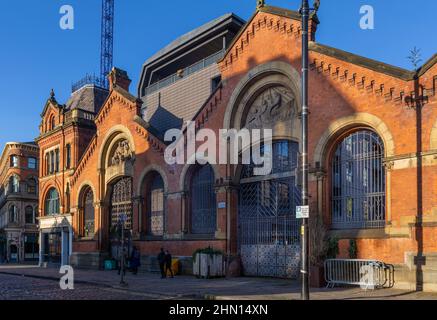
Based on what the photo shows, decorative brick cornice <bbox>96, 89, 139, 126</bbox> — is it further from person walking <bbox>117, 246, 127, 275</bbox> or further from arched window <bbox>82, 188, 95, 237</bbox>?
person walking <bbox>117, 246, 127, 275</bbox>

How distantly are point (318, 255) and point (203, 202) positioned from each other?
8.73 m

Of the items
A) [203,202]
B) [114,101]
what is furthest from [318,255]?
[114,101]

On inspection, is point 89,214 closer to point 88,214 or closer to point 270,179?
point 88,214

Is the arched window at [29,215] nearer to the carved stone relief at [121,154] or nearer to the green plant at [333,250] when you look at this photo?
the carved stone relief at [121,154]

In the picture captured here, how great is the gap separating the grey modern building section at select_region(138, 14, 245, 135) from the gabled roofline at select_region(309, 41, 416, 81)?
9.15 metres

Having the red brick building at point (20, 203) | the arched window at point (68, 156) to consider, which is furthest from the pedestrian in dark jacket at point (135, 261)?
the red brick building at point (20, 203)

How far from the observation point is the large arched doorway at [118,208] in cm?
3141

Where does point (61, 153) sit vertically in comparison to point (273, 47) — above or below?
below

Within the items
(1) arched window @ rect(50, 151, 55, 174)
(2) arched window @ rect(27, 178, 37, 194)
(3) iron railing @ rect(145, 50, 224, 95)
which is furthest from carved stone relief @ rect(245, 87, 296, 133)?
(2) arched window @ rect(27, 178, 37, 194)

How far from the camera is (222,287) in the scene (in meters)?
18.7

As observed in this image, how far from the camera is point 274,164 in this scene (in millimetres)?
22562
